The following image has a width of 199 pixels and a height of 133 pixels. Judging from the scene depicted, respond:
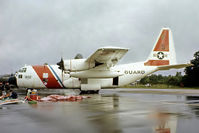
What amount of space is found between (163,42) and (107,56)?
26.3 ft

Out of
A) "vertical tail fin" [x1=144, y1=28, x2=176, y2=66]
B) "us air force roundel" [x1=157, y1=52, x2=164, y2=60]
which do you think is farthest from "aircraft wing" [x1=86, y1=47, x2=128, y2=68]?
"us air force roundel" [x1=157, y1=52, x2=164, y2=60]

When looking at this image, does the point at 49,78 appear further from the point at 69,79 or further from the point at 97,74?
the point at 97,74

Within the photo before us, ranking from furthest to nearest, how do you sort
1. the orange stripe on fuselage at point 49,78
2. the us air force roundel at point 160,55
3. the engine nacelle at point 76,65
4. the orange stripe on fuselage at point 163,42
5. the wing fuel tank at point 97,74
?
the us air force roundel at point 160,55 → the orange stripe on fuselage at point 163,42 → the orange stripe on fuselage at point 49,78 → the wing fuel tank at point 97,74 → the engine nacelle at point 76,65

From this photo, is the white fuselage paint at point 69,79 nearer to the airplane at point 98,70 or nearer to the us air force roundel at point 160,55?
the airplane at point 98,70

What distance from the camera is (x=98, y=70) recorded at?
19.7 meters

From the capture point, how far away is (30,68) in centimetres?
2133

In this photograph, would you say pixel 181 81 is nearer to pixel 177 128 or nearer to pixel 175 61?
pixel 175 61

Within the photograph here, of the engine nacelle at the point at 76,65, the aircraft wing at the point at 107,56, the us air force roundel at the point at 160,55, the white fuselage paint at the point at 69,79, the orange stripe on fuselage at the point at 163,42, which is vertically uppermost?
the orange stripe on fuselage at the point at 163,42

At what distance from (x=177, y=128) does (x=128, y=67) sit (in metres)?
16.9

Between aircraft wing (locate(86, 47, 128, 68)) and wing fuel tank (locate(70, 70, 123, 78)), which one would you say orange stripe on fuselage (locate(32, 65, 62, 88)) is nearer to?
wing fuel tank (locate(70, 70, 123, 78))

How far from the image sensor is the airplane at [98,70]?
19.1 metres

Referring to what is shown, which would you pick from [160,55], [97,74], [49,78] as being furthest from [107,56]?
[160,55]

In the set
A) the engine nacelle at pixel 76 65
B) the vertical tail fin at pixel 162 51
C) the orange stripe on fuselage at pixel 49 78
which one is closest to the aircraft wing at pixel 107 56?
the engine nacelle at pixel 76 65

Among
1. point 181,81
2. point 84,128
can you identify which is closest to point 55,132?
point 84,128
